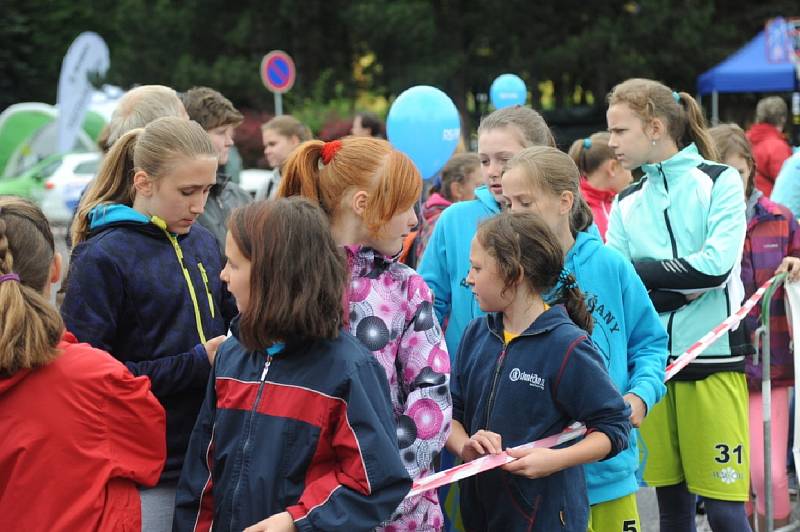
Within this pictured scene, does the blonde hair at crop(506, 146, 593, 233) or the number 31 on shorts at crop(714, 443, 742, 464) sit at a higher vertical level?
the blonde hair at crop(506, 146, 593, 233)

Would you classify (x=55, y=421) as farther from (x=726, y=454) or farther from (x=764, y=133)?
(x=764, y=133)

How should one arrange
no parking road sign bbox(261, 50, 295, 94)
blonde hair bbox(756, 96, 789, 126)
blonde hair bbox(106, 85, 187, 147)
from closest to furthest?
blonde hair bbox(106, 85, 187, 147), blonde hair bbox(756, 96, 789, 126), no parking road sign bbox(261, 50, 295, 94)

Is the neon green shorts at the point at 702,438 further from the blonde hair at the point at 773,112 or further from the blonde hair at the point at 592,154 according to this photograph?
the blonde hair at the point at 773,112

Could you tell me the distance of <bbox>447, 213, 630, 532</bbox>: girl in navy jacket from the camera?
3051mm

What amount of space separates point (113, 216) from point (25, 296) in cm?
56

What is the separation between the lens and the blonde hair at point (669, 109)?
168 inches

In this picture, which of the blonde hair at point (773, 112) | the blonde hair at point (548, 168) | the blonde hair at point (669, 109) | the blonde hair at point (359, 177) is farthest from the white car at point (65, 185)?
the blonde hair at point (359, 177)

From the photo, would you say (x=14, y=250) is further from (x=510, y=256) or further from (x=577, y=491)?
(x=577, y=491)

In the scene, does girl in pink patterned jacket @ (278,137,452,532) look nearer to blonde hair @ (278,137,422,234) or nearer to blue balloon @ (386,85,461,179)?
blonde hair @ (278,137,422,234)

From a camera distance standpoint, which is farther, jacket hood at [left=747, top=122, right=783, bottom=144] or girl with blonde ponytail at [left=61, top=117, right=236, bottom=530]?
jacket hood at [left=747, top=122, right=783, bottom=144]

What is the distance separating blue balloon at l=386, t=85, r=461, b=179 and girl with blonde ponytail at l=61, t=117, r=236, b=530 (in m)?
3.56

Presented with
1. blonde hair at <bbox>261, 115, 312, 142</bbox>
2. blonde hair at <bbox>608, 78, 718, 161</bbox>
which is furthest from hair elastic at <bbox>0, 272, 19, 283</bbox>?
blonde hair at <bbox>261, 115, 312, 142</bbox>

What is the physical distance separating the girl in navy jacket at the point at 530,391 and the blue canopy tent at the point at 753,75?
62.8 feet

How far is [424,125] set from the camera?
265 inches
